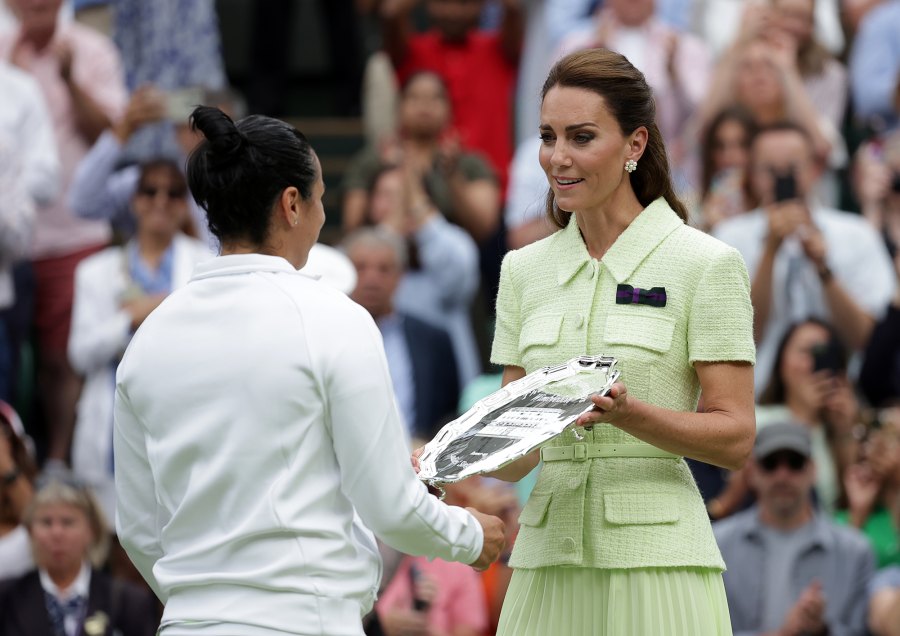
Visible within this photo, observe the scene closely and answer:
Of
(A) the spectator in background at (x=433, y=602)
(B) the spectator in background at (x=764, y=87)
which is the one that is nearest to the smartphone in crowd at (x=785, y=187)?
(B) the spectator in background at (x=764, y=87)

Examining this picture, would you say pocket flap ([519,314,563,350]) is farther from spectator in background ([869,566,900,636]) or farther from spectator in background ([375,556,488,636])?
spectator in background ([869,566,900,636])

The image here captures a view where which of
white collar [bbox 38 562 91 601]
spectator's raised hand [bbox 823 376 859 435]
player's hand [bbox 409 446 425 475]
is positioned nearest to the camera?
player's hand [bbox 409 446 425 475]

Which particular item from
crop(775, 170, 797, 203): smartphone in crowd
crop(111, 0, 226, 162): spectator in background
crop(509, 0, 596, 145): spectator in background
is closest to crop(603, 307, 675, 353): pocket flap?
crop(775, 170, 797, 203): smartphone in crowd

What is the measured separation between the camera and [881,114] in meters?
8.70

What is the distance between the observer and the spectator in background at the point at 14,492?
6.00 metres

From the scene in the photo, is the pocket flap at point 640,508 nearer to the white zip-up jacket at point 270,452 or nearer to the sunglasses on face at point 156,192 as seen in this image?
the white zip-up jacket at point 270,452

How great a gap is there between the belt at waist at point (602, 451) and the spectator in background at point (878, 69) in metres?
5.69

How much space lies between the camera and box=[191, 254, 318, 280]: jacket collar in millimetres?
3045

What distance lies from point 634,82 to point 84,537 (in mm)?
3302

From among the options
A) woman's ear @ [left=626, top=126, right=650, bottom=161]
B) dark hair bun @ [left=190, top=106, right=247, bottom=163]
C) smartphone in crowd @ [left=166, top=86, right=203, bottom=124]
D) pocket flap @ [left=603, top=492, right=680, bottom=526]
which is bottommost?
smartphone in crowd @ [left=166, top=86, right=203, bottom=124]

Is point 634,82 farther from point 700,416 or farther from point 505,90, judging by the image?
point 505,90

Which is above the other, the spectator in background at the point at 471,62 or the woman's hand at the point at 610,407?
the woman's hand at the point at 610,407

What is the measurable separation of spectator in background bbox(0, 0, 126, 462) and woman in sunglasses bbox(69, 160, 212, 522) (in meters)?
0.47

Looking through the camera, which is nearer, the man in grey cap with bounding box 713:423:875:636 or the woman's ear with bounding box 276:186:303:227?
the woman's ear with bounding box 276:186:303:227
